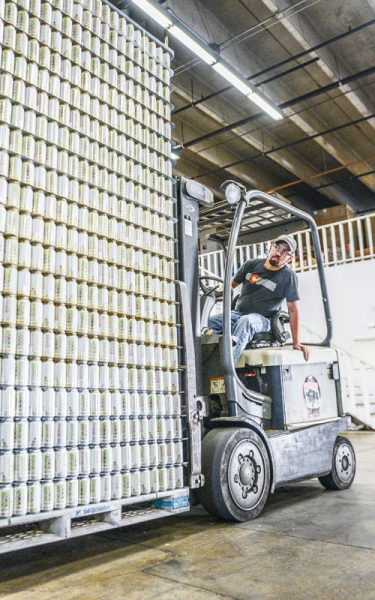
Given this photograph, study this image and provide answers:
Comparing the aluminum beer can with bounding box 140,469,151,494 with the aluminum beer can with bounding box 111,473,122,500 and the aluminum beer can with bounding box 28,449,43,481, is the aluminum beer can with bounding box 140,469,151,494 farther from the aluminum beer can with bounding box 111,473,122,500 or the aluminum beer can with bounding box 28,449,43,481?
the aluminum beer can with bounding box 28,449,43,481

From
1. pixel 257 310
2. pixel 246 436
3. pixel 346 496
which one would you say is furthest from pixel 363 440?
pixel 246 436

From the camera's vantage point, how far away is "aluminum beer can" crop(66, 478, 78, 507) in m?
2.76

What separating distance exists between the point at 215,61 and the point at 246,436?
22.7 feet

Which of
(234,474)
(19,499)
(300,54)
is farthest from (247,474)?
(300,54)

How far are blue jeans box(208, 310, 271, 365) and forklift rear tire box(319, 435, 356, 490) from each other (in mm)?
1480

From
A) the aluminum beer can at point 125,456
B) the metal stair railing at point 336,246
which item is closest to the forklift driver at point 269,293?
the aluminum beer can at point 125,456

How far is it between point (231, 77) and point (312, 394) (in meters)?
6.61

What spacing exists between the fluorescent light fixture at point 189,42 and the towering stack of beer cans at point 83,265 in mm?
4239

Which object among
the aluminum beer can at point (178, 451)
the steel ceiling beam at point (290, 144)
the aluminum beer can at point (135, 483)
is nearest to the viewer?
the aluminum beer can at point (135, 483)

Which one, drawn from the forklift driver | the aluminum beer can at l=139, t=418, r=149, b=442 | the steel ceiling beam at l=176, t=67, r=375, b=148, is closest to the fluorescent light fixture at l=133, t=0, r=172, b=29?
the forklift driver

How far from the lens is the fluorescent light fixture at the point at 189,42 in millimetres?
7559

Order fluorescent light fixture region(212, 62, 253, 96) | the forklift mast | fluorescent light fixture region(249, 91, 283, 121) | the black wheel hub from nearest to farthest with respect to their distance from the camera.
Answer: the black wheel hub
the forklift mast
fluorescent light fixture region(212, 62, 253, 96)
fluorescent light fixture region(249, 91, 283, 121)

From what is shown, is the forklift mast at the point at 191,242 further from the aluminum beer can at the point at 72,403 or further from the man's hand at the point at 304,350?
the aluminum beer can at the point at 72,403

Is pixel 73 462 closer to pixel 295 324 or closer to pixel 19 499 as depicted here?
pixel 19 499
